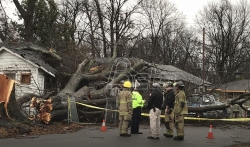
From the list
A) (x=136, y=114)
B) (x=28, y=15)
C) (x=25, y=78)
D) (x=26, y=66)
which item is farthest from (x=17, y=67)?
(x=136, y=114)

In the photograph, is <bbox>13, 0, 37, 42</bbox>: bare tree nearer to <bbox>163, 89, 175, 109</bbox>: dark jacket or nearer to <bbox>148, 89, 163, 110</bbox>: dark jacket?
<bbox>148, 89, 163, 110</bbox>: dark jacket

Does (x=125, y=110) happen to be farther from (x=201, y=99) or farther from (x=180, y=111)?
Answer: (x=201, y=99)

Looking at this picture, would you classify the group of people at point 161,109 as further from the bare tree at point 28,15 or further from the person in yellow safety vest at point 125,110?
the bare tree at point 28,15

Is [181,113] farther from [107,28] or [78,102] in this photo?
[107,28]

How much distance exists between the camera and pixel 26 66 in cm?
2272

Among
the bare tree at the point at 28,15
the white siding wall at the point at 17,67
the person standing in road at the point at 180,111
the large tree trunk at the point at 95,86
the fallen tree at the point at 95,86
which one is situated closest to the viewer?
the person standing in road at the point at 180,111

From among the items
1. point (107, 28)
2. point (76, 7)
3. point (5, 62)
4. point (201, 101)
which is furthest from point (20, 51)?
point (76, 7)

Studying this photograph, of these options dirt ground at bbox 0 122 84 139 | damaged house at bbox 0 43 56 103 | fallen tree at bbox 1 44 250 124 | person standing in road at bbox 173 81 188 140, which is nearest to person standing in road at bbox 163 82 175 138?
person standing in road at bbox 173 81 188 140

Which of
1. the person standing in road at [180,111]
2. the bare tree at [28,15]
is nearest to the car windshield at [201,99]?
the person standing in road at [180,111]

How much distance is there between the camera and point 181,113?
35.9ft

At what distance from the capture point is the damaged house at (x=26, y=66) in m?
22.3

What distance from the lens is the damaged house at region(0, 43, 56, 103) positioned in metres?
22.3

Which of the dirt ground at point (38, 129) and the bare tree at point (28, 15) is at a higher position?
the bare tree at point (28, 15)

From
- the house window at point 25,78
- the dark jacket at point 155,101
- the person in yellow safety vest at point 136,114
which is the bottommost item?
the person in yellow safety vest at point 136,114
